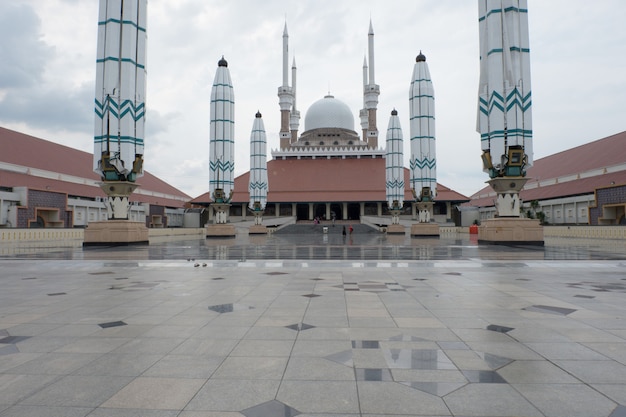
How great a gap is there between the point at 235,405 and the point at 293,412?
16.9 inches

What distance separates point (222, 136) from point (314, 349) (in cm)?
3106

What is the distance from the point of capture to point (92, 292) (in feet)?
24.1

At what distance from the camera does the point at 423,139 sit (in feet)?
112

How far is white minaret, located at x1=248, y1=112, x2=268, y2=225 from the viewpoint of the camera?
131ft

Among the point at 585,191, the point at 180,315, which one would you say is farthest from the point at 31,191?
the point at 585,191

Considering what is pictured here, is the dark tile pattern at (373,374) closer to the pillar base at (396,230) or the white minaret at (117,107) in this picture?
the white minaret at (117,107)

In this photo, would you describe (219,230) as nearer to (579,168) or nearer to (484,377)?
(484,377)

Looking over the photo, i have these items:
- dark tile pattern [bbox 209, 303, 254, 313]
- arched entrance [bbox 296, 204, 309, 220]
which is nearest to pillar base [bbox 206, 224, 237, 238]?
arched entrance [bbox 296, 204, 309, 220]

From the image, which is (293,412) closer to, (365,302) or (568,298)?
(365,302)

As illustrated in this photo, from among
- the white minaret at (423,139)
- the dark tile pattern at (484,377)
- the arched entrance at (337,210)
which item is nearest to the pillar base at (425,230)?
the white minaret at (423,139)

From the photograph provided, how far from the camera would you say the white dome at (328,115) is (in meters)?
70.1

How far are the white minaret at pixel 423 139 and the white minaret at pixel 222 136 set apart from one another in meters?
15.8

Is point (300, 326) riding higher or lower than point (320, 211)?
lower

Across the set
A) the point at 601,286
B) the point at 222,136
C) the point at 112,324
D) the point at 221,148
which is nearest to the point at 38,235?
the point at 221,148
